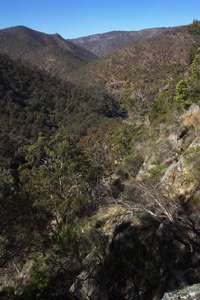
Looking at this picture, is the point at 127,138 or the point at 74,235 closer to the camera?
the point at 74,235

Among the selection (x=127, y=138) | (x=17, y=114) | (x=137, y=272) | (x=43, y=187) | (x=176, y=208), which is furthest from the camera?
(x=17, y=114)

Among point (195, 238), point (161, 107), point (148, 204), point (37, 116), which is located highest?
point (148, 204)

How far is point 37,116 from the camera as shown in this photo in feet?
309

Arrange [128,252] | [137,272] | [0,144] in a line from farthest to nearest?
1. [0,144]
2. [128,252]
3. [137,272]

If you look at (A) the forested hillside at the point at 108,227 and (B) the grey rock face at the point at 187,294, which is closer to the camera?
(B) the grey rock face at the point at 187,294

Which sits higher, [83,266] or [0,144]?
[83,266]

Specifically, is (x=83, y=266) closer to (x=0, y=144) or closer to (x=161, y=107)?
(x=161, y=107)

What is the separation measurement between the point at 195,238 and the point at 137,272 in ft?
9.18

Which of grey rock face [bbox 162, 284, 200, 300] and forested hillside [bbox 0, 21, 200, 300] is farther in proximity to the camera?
forested hillside [bbox 0, 21, 200, 300]

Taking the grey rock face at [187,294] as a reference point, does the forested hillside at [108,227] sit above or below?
below

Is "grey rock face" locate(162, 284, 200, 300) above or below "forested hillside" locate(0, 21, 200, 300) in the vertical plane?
above

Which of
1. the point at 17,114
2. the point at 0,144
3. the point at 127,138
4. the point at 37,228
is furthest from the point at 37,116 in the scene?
the point at 37,228

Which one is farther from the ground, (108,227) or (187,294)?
(187,294)

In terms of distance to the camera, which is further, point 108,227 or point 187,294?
point 108,227
